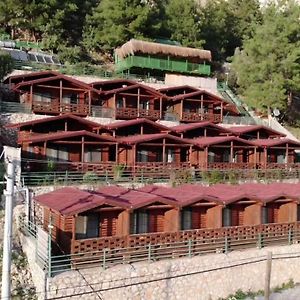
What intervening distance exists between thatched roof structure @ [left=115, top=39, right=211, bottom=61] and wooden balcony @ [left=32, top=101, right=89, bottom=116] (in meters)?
12.2

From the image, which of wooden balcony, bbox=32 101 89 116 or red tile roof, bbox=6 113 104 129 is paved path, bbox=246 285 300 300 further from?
wooden balcony, bbox=32 101 89 116

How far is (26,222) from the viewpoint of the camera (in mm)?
20469

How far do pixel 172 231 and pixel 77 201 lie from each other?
172 inches

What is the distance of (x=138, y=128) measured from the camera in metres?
33.2

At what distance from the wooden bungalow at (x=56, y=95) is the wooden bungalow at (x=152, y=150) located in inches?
238

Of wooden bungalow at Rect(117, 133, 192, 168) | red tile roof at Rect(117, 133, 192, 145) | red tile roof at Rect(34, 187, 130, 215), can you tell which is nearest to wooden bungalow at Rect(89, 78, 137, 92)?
wooden bungalow at Rect(117, 133, 192, 168)

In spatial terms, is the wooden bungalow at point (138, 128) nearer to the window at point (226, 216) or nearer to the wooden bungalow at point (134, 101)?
the wooden bungalow at point (134, 101)

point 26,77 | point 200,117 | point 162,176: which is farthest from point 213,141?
point 26,77

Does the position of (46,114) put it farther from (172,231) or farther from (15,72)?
(172,231)

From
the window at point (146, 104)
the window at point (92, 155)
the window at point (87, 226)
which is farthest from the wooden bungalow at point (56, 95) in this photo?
the window at point (87, 226)

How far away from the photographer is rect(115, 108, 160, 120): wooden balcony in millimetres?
36469

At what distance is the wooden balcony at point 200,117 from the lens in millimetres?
39409

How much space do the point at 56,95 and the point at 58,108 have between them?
1.40 m

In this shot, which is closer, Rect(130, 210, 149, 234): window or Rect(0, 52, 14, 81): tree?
Rect(130, 210, 149, 234): window
